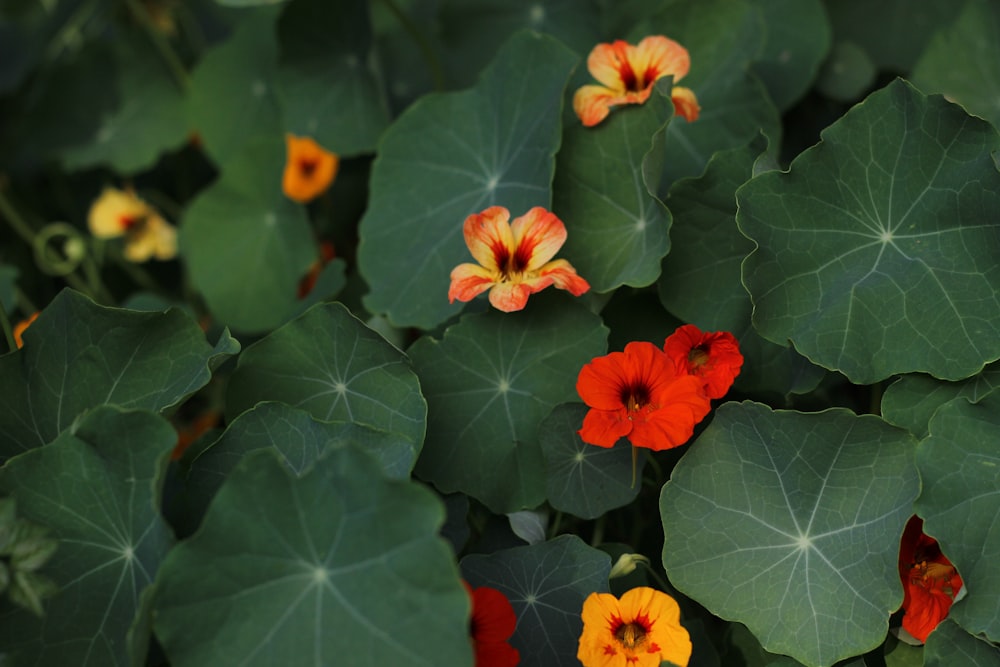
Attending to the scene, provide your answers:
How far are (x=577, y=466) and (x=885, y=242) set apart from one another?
1.50 ft

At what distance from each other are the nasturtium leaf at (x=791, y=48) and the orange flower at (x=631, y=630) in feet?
3.06

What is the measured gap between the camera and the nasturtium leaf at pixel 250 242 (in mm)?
1686

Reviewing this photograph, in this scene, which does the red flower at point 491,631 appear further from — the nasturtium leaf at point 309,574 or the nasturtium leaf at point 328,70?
the nasturtium leaf at point 328,70

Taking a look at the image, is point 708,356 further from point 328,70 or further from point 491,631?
point 328,70

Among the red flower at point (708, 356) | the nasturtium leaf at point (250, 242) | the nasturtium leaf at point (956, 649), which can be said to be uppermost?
the red flower at point (708, 356)

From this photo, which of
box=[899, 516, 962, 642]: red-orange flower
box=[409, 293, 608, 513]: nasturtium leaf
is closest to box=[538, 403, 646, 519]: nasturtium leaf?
box=[409, 293, 608, 513]: nasturtium leaf

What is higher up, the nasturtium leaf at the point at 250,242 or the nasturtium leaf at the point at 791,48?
the nasturtium leaf at the point at 791,48

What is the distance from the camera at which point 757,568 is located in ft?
3.29

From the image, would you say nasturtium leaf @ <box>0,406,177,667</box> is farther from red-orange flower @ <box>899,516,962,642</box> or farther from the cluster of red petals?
red-orange flower @ <box>899,516,962,642</box>

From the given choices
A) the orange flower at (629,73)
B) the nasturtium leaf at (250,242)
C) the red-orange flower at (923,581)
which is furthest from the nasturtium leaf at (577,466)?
the nasturtium leaf at (250,242)

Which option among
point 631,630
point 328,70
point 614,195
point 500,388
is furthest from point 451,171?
point 631,630

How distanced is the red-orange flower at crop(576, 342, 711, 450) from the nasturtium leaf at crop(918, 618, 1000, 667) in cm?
33

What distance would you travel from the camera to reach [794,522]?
3.34 ft

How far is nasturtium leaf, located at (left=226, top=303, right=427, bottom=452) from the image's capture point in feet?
3.68
